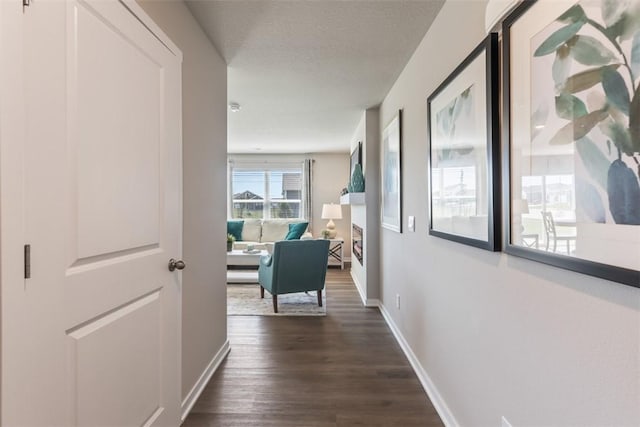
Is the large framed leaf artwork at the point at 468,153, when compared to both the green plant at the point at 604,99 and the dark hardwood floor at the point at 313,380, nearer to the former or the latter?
the green plant at the point at 604,99

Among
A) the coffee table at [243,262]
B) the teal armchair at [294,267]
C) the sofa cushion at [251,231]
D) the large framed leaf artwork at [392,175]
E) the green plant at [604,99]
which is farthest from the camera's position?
the sofa cushion at [251,231]

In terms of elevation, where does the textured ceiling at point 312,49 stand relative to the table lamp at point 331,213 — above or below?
above

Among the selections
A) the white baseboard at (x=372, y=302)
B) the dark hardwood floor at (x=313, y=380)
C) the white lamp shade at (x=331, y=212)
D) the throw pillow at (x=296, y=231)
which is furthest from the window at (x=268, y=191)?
the dark hardwood floor at (x=313, y=380)

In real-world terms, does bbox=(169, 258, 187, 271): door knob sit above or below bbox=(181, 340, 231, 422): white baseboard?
above

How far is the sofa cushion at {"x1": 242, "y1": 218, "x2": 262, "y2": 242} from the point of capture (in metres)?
6.34

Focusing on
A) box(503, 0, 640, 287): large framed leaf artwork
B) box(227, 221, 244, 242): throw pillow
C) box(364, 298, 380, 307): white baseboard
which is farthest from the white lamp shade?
box(503, 0, 640, 287): large framed leaf artwork

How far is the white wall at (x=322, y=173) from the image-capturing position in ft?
22.4

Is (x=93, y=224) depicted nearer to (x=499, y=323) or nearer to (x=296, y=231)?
(x=499, y=323)

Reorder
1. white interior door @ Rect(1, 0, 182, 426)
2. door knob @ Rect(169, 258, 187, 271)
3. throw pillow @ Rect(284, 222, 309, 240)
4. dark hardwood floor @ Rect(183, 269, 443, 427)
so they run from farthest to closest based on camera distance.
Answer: throw pillow @ Rect(284, 222, 309, 240)
dark hardwood floor @ Rect(183, 269, 443, 427)
door knob @ Rect(169, 258, 187, 271)
white interior door @ Rect(1, 0, 182, 426)

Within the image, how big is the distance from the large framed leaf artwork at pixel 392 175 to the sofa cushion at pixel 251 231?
11.4ft

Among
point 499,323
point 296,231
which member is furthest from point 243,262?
point 499,323

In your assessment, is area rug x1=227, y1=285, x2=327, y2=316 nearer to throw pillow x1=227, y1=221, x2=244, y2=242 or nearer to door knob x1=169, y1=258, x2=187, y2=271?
throw pillow x1=227, y1=221, x2=244, y2=242

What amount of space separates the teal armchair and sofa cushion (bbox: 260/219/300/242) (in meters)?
2.59

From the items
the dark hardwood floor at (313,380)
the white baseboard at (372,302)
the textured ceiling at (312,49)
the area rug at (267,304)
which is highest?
the textured ceiling at (312,49)
